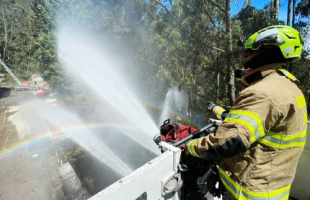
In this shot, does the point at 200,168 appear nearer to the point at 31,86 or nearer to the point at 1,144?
the point at 1,144

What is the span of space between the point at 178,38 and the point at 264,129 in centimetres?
975

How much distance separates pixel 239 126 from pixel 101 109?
16.2 m

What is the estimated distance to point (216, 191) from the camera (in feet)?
4.99

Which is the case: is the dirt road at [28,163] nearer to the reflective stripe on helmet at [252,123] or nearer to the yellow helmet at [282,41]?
the reflective stripe on helmet at [252,123]

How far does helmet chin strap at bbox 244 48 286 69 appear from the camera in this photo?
122 centimetres

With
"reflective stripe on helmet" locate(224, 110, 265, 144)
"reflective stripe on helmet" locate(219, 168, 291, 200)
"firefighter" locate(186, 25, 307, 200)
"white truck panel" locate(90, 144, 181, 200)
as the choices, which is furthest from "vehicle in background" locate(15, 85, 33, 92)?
"reflective stripe on helmet" locate(224, 110, 265, 144)

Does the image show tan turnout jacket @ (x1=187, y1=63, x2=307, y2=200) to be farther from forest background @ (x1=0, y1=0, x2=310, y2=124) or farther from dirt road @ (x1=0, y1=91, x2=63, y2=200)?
dirt road @ (x1=0, y1=91, x2=63, y2=200)

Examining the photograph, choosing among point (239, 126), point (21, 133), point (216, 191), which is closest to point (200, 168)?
point (216, 191)

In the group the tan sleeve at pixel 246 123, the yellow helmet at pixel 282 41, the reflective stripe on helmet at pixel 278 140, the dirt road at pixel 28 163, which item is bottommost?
the dirt road at pixel 28 163

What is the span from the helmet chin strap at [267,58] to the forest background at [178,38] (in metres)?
4.15

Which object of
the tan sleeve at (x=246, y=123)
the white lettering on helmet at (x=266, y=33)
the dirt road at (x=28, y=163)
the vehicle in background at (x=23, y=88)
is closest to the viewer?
the tan sleeve at (x=246, y=123)

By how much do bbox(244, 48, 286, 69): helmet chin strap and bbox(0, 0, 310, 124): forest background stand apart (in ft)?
13.6

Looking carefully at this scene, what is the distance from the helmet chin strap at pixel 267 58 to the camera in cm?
122

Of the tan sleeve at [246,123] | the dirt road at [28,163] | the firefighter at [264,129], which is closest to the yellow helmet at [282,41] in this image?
the firefighter at [264,129]
